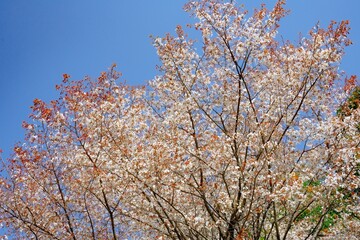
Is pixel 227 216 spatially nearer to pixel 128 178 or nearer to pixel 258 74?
pixel 128 178

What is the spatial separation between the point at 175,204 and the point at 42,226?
3.99m

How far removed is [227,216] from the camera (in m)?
9.90

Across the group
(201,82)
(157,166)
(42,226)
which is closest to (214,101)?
(201,82)

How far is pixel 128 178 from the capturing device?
31.5ft

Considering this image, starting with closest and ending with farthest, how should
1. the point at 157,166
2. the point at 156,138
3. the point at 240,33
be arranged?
the point at 157,166
the point at 240,33
the point at 156,138

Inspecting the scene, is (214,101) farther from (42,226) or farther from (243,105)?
(42,226)

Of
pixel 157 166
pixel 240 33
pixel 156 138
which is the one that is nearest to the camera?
pixel 157 166

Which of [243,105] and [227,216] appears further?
[243,105]

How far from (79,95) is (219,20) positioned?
442 centimetres

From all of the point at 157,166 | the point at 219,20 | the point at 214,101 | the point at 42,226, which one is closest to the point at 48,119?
the point at 42,226

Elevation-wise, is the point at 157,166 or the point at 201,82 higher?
the point at 201,82

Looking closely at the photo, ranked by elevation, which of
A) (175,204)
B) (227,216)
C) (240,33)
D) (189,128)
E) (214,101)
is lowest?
(227,216)

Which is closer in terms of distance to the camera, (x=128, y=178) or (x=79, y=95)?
(x=128, y=178)

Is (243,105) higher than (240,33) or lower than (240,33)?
lower
